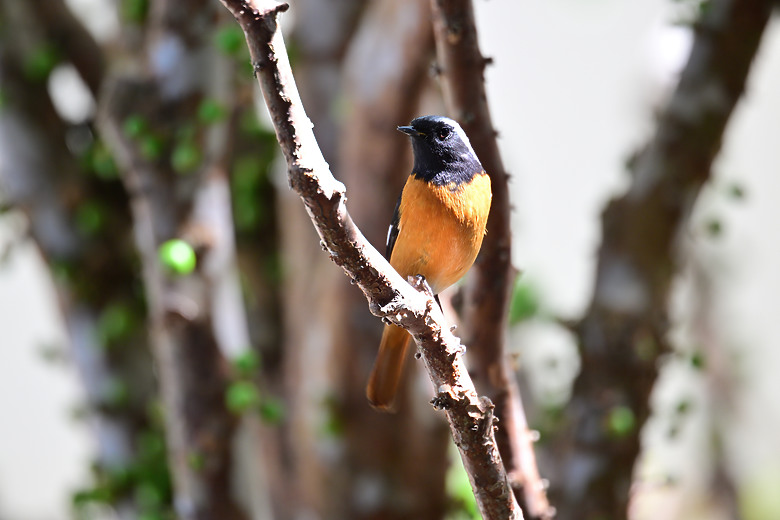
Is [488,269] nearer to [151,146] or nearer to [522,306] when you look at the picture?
[151,146]

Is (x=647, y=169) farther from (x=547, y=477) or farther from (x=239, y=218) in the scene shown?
(x=239, y=218)

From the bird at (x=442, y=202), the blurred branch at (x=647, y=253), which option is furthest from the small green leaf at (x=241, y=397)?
the bird at (x=442, y=202)

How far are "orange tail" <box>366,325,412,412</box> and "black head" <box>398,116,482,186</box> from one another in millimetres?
360

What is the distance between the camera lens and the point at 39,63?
12.3ft

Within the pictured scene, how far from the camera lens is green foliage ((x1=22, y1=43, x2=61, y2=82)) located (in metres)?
3.74

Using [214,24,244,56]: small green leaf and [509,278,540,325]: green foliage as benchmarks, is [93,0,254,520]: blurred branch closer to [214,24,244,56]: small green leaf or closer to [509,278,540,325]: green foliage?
[214,24,244,56]: small green leaf

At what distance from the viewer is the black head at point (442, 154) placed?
139cm

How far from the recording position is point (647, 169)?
292 cm

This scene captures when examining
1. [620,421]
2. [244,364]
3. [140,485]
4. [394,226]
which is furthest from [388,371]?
[140,485]

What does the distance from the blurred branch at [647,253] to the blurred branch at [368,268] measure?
129 centimetres

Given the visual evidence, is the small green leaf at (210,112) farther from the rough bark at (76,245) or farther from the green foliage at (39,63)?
the green foliage at (39,63)

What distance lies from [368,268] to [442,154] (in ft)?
0.99

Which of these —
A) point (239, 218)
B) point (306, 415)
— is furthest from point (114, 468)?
point (239, 218)

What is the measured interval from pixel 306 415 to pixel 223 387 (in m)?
0.84
